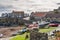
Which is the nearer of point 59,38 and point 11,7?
point 59,38

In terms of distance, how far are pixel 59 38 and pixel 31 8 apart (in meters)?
31.7

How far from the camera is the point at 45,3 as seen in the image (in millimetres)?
59312

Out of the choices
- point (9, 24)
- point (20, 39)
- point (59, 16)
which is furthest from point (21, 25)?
point (20, 39)

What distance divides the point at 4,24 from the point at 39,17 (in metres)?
5.49

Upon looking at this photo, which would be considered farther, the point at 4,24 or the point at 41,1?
the point at 41,1

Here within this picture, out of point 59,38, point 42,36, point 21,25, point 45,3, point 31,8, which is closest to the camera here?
point 42,36

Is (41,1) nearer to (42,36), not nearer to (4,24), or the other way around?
(4,24)

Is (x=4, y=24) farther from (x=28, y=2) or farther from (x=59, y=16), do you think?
(x=28, y=2)

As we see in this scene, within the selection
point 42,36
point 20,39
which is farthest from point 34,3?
point 42,36

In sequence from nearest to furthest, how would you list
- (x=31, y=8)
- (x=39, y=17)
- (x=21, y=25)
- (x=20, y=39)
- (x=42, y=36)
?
(x=42, y=36)
(x=20, y=39)
(x=21, y=25)
(x=39, y=17)
(x=31, y=8)

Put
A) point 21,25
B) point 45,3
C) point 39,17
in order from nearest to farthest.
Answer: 1. point 21,25
2. point 39,17
3. point 45,3

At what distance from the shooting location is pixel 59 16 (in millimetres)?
39531

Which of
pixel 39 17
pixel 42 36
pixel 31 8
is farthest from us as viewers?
pixel 31 8

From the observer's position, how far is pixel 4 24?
131 ft
